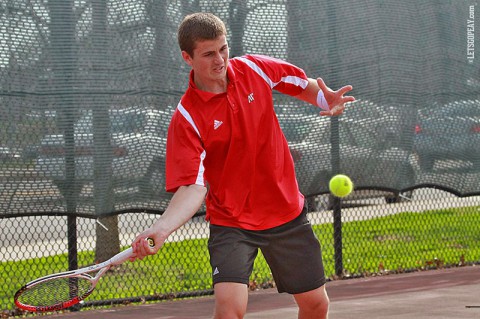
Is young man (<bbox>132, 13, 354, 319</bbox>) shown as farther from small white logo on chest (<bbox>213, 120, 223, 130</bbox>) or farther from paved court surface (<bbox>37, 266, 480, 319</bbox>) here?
paved court surface (<bbox>37, 266, 480, 319</bbox>)

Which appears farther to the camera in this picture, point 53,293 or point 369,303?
point 369,303

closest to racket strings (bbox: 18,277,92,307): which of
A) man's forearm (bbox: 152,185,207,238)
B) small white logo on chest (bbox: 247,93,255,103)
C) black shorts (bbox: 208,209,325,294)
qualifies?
black shorts (bbox: 208,209,325,294)

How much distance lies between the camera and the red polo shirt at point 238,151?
3.87m

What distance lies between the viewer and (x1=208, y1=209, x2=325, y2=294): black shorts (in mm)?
3906

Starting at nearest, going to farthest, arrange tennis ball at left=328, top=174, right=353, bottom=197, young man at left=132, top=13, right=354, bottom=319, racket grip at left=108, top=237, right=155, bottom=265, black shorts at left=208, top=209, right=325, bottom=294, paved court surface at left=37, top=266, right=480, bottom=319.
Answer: racket grip at left=108, top=237, right=155, bottom=265 < young man at left=132, top=13, right=354, bottom=319 < black shorts at left=208, top=209, right=325, bottom=294 < paved court surface at left=37, top=266, right=480, bottom=319 < tennis ball at left=328, top=174, right=353, bottom=197

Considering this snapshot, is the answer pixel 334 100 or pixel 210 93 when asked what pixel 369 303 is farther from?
pixel 210 93

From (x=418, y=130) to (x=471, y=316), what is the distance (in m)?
2.07

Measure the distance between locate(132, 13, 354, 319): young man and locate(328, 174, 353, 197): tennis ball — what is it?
8.42 ft

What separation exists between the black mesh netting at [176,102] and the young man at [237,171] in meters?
2.14

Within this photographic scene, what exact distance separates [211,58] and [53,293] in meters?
1.27

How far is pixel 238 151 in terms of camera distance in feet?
13.0

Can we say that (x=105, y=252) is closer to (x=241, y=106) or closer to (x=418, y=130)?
(x=418, y=130)

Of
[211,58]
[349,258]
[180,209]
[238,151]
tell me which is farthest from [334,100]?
[349,258]

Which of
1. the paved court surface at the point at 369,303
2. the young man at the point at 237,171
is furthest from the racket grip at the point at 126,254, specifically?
the paved court surface at the point at 369,303
